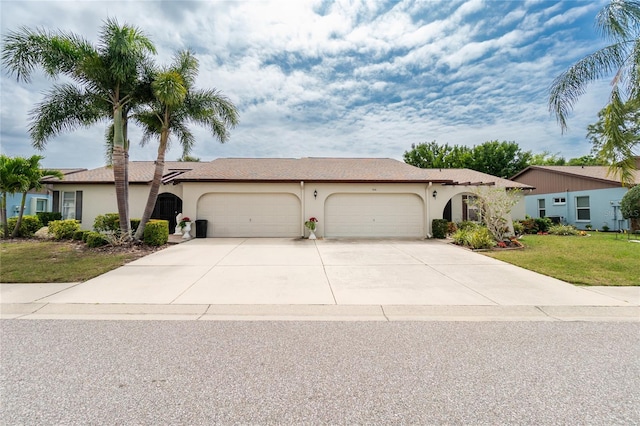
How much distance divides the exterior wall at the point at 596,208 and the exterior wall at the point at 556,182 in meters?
0.28

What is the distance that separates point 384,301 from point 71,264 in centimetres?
867

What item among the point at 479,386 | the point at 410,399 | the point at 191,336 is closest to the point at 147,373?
the point at 191,336

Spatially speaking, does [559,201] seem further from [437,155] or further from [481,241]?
[437,155]

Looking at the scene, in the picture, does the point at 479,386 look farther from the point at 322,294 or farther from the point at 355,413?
the point at 322,294

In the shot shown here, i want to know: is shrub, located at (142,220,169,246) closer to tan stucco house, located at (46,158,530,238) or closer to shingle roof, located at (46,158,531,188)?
tan stucco house, located at (46,158,530,238)

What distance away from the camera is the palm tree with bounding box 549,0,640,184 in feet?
27.4

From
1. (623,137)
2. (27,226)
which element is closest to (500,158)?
(623,137)

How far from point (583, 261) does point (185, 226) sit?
15559mm

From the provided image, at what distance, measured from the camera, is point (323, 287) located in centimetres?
632

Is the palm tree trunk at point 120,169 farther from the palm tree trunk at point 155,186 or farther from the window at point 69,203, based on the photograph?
the window at point 69,203

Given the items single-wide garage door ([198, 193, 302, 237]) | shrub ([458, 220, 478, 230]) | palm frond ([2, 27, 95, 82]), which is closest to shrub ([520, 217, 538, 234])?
shrub ([458, 220, 478, 230])

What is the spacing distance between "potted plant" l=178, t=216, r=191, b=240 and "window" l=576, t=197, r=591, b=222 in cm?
2475

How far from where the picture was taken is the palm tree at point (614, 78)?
835 centimetres

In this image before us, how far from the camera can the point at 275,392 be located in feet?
8.63
